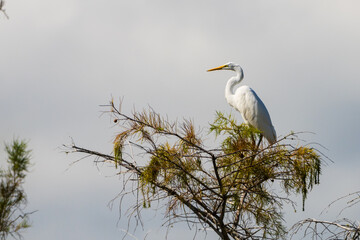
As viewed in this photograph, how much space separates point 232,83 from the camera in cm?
998

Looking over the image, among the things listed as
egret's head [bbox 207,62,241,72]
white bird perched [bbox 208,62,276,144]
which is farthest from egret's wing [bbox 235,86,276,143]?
egret's head [bbox 207,62,241,72]

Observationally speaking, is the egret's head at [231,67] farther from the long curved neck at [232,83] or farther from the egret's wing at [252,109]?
the egret's wing at [252,109]

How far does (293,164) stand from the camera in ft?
19.3

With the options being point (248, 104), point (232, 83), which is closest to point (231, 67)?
point (232, 83)

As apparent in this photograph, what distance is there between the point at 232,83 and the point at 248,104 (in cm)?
42

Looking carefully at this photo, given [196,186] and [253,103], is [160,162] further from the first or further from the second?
[253,103]

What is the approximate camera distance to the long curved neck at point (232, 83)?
994cm

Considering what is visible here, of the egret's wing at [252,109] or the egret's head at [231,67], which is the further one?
the egret's head at [231,67]

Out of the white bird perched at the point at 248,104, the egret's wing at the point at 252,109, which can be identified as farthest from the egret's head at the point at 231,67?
the egret's wing at the point at 252,109

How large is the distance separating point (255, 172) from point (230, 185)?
0.61m

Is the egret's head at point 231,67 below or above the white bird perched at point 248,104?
above

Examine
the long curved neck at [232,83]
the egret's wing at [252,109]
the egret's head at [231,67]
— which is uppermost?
the egret's head at [231,67]

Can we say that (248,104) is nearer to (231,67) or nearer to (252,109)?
(252,109)

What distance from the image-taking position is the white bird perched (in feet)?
32.2
